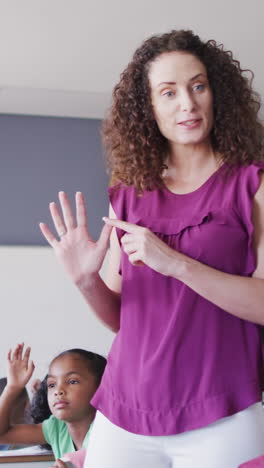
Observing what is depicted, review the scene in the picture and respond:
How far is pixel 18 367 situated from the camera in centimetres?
237

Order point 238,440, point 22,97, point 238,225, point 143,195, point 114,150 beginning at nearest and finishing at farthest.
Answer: point 238,440
point 238,225
point 143,195
point 114,150
point 22,97

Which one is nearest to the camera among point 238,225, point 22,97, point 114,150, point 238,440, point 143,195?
point 238,440

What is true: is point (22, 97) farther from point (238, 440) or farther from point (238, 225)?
point (238, 440)

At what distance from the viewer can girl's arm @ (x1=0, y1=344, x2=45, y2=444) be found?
7.57 ft

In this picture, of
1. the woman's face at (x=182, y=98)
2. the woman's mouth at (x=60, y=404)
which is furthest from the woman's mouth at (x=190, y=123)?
the woman's mouth at (x=60, y=404)

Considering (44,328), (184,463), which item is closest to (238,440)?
(184,463)

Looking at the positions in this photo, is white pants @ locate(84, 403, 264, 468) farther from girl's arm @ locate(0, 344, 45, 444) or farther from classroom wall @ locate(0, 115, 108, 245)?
classroom wall @ locate(0, 115, 108, 245)

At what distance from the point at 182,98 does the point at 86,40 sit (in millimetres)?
1472

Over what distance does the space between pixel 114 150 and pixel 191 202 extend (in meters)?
0.29

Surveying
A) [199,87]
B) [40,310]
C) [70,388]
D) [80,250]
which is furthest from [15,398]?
[199,87]

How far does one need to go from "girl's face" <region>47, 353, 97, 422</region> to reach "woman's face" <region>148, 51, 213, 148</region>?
142 cm

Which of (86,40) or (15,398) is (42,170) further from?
(15,398)

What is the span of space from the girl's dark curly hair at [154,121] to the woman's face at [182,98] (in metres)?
0.03

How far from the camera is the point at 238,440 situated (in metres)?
0.89
